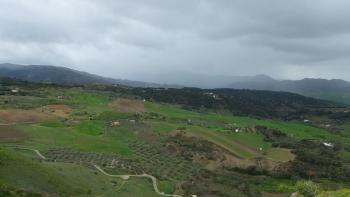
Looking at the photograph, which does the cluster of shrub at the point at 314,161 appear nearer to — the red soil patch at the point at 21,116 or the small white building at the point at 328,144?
the small white building at the point at 328,144

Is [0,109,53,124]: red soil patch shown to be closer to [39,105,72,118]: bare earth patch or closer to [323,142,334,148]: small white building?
[39,105,72,118]: bare earth patch

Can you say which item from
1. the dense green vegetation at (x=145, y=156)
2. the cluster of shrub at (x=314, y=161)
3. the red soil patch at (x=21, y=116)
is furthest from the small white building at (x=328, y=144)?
the red soil patch at (x=21, y=116)

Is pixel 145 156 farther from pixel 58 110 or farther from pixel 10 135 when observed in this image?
pixel 58 110

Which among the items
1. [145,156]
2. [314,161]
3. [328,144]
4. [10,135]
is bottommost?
[314,161]

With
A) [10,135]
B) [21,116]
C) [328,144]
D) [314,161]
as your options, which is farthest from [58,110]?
[328,144]

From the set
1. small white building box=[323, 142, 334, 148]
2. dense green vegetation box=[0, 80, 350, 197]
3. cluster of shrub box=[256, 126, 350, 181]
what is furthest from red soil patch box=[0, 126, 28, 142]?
small white building box=[323, 142, 334, 148]

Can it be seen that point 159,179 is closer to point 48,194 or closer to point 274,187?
point 274,187
